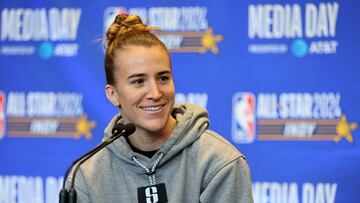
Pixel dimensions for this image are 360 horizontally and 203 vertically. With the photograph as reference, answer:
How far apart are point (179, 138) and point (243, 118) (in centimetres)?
108

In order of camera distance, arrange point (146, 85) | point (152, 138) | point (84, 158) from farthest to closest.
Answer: point (152, 138) < point (146, 85) < point (84, 158)

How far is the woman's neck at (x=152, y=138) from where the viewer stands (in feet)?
5.60

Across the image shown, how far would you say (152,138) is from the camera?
171cm

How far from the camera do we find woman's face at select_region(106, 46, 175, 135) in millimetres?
1605

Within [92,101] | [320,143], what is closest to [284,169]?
[320,143]

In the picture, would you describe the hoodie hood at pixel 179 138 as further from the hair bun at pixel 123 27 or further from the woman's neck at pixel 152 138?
the hair bun at pixel 123 27

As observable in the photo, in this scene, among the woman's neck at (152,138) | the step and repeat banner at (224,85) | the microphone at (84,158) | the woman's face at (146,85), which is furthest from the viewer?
the step and repeat banner at (224,85)

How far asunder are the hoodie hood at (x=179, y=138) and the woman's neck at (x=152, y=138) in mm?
25

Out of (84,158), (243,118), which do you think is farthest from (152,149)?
(243,118)

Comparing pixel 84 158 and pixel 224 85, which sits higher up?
pixel 224 85

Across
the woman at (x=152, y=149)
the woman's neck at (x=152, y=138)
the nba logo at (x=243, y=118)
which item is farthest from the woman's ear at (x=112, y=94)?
the nba logo at (x=243, y=118)

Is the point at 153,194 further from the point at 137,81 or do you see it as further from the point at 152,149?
the point at 137,81

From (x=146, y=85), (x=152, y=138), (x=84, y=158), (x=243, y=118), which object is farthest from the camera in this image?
(x=243, y=118)

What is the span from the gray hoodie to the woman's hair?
7.3 inches
